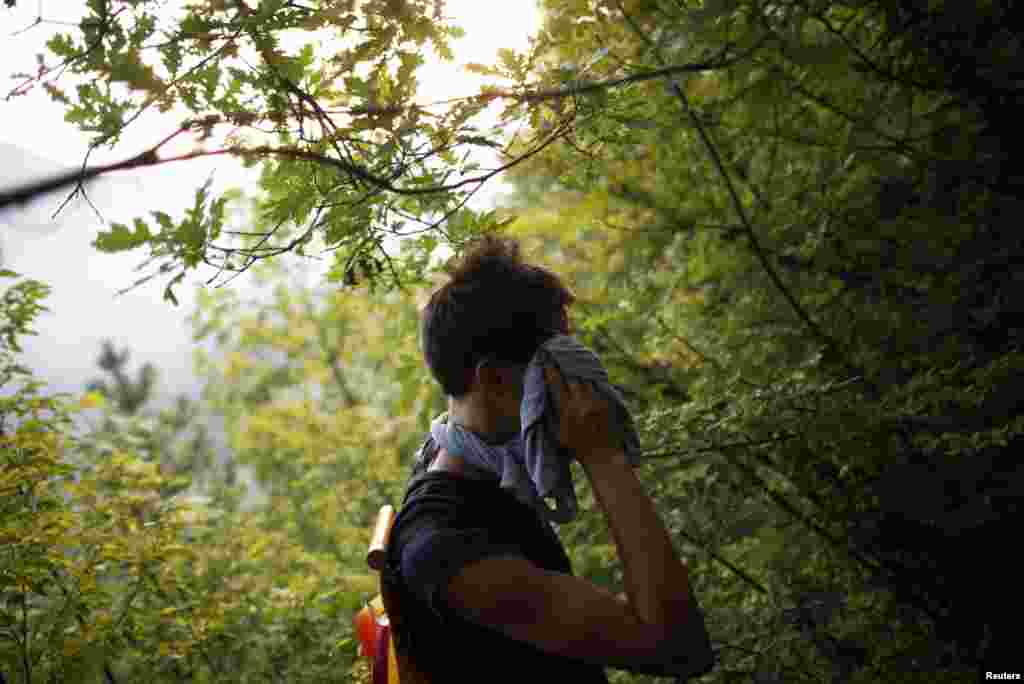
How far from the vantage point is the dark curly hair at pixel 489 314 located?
1805mm

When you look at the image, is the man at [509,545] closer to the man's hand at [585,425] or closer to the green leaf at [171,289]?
the man's hand at [585,425]

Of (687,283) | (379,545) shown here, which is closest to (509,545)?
(379,545)

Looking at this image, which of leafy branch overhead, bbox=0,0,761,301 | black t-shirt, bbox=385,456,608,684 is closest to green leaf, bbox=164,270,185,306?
leafy branch overhead, bbox=0,0,761,301

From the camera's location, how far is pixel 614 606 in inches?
55.4

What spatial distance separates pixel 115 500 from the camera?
12.2ft

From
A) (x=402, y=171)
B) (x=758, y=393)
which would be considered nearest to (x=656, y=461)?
(x=758, y=393)

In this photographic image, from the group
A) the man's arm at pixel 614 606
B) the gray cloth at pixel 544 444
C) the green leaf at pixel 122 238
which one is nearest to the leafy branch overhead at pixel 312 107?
the green leaf at pixel 122 238

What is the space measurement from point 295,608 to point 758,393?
3.03 meters

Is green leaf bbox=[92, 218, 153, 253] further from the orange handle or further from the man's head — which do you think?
the orange handle

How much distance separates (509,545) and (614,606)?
254 mm

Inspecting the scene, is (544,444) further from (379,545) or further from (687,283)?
(687,283)

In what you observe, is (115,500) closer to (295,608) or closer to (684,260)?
(295,608)

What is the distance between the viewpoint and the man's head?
180cm

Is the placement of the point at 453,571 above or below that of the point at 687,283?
below
